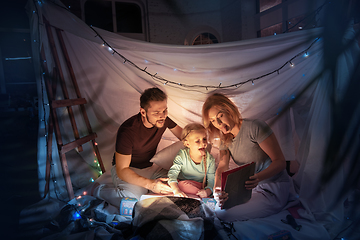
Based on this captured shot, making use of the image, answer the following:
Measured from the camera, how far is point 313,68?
6.41ft

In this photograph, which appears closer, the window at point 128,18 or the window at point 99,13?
the window at point 99,13

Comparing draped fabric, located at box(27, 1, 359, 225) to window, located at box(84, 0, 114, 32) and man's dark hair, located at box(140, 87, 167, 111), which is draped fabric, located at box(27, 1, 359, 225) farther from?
window, located at box(84, 0, 114, 32)

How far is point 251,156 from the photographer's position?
1.93 m

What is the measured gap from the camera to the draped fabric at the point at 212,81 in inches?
72.2

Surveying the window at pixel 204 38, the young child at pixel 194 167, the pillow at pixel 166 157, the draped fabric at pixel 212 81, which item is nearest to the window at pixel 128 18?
the window at pixel 204 38

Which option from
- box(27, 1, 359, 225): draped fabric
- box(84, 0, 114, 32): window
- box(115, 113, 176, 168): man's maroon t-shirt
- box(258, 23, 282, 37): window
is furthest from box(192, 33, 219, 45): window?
box(115, 113, 176, 168): man's maroon t-shirt

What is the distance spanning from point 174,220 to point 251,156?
0.80m

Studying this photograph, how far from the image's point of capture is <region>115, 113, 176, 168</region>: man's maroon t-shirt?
2137 millimetres

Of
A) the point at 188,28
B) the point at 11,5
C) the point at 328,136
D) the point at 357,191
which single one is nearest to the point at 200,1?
the point at 188,28

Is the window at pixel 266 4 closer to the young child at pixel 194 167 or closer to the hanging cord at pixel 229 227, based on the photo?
the young child at pixel 194 167

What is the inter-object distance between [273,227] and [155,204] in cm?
78

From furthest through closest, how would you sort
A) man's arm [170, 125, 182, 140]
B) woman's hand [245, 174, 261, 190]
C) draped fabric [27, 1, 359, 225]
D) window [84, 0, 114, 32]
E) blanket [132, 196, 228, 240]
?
window [84, 0, 114, 32], man's arm [170, 125, 182, 140], draped fabric [27, 1, 359, 225], woman's hand [245, 174, 261, 190], blanket [132, 196, 228, 240]

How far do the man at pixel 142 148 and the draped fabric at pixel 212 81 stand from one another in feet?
0.99

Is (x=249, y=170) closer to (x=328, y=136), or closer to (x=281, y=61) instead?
(x=328, y=136)
